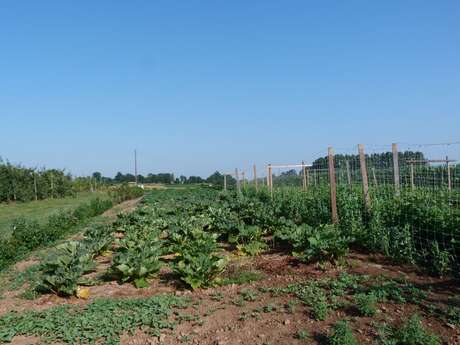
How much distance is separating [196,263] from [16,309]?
2351 mm

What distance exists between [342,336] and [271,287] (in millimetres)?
1792

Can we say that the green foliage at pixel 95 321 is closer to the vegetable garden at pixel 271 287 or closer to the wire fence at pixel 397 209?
the vegetable garden at pixel 271 287

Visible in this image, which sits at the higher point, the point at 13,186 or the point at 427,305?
the point at 13,186

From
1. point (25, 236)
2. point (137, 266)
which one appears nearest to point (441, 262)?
point (137, 266)

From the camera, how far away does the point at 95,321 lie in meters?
4.43

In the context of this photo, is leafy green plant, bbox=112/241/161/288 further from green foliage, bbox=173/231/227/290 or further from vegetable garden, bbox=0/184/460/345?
green foliage, bbox=173/231/227/290

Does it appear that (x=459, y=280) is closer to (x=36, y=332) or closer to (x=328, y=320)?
(x=328, y=320)

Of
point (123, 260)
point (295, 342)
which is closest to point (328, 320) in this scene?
point (295, 342)

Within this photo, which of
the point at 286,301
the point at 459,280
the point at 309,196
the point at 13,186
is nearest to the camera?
the point at 286,301

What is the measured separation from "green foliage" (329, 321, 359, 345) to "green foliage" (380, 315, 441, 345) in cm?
29

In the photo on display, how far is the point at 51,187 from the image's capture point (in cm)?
2927

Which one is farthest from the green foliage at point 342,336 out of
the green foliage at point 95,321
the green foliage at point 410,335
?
the green foliage at point 95,321

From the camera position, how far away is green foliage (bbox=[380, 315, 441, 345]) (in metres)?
3.49

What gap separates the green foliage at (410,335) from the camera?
3486 mm
